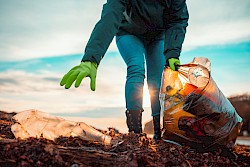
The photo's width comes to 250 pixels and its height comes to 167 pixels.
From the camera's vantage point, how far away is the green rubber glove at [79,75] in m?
1.68

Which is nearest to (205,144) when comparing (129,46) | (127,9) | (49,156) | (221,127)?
(221,127)

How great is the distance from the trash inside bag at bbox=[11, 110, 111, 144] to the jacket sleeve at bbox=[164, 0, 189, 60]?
0.94 meters

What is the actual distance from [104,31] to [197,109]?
0.85 metres

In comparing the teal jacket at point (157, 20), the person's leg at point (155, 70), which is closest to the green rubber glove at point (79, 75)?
the teal jacket at point (157, 20)

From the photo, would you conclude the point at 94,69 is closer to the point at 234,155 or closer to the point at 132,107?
the point at 132,107

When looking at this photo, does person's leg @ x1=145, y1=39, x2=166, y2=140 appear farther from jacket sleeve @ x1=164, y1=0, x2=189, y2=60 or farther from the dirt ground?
the dirt ground

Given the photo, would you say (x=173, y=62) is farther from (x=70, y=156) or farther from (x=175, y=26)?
(x=70, y=156)

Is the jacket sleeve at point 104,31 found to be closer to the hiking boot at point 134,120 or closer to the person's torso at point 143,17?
the person's torso at point 143,17

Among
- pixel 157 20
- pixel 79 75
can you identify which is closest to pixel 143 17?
pixel 157 20

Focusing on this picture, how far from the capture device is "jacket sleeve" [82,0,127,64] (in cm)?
186

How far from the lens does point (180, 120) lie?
233 centimetres

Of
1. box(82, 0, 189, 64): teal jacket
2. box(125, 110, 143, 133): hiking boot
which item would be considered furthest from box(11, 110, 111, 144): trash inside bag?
box(82, 0, 189, 64): teal jacket

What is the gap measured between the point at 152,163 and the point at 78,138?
1.92ft

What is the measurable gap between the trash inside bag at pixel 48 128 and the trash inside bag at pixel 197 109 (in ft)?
2.00
